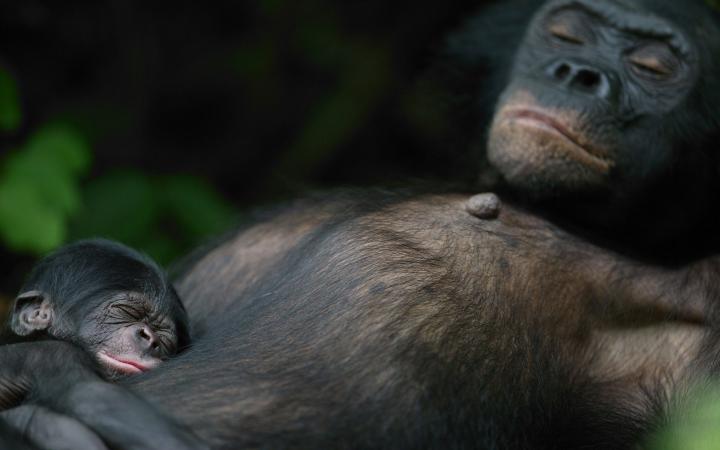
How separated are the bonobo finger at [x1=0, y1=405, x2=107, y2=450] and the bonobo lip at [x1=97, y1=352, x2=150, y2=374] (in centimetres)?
49

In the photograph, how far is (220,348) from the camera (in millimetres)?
3238

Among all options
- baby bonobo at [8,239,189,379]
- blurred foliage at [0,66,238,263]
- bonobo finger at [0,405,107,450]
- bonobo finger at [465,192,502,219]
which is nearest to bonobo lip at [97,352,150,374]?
baby bonobo at [8,239,189,379]

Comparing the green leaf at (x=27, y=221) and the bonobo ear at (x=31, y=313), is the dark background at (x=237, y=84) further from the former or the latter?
the bonobo ear at (x=31, y=313)

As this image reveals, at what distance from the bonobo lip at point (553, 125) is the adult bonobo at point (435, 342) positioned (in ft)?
1.01

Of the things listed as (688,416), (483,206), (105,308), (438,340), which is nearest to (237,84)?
(483,206)

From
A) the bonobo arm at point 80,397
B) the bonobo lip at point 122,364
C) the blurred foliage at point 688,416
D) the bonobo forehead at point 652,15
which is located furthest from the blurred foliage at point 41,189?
the blurred foliage at point 688,416

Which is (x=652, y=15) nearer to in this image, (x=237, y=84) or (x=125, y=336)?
(x=125, y=336)

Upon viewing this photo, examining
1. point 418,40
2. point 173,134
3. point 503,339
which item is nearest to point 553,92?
point 503,339

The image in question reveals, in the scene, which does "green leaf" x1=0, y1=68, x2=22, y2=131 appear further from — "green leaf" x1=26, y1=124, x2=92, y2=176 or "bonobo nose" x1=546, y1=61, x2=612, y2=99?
"bonobo nose" x1=546, y1=61, x2=612, y2=99

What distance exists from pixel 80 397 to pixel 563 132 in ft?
6.13

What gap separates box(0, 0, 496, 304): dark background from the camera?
727 cm

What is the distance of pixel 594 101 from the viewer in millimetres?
3855

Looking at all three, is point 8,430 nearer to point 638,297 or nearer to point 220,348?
point 220,348

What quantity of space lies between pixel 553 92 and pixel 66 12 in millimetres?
4436
